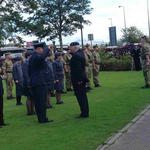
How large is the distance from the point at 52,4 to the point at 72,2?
11.3 ft

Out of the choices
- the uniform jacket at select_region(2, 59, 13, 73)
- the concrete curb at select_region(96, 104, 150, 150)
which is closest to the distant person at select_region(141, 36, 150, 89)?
the concrete curb at select_region(96, 104, 150, 150)

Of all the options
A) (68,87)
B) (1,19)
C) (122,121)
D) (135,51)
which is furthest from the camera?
(1,19)

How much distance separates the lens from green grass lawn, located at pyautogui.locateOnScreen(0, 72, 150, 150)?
23.3 ft

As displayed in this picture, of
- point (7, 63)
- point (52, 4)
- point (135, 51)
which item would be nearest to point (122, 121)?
point (7, 63)

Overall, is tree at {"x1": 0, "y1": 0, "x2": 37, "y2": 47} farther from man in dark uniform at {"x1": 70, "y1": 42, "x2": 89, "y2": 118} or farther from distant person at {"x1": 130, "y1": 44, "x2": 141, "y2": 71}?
man in dark uniform at {"x1": 70, "y1": 42, "x2": 89, "y2": 118}

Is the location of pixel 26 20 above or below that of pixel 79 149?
above

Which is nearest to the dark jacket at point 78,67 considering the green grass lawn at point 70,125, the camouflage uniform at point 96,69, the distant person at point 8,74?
the green grass lawn at point 70,125

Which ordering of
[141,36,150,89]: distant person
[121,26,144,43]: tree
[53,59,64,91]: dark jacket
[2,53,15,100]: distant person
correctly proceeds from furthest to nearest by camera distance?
[121,26,144,43]: tree
[2,53,15,100]: distant person
[141,36,150,89]: distant person
[53,59,64,91]: dark jacket

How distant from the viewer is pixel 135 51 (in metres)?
26.0

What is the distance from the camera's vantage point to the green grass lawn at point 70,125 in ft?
23.3

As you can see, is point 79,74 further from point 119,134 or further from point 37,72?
point 119,134

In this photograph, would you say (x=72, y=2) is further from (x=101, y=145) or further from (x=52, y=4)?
(x=101, y=145)

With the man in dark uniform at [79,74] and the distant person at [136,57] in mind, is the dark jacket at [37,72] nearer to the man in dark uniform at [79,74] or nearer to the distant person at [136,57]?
the man in dark uniform at [79,74]

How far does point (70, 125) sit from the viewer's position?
28.8ft
